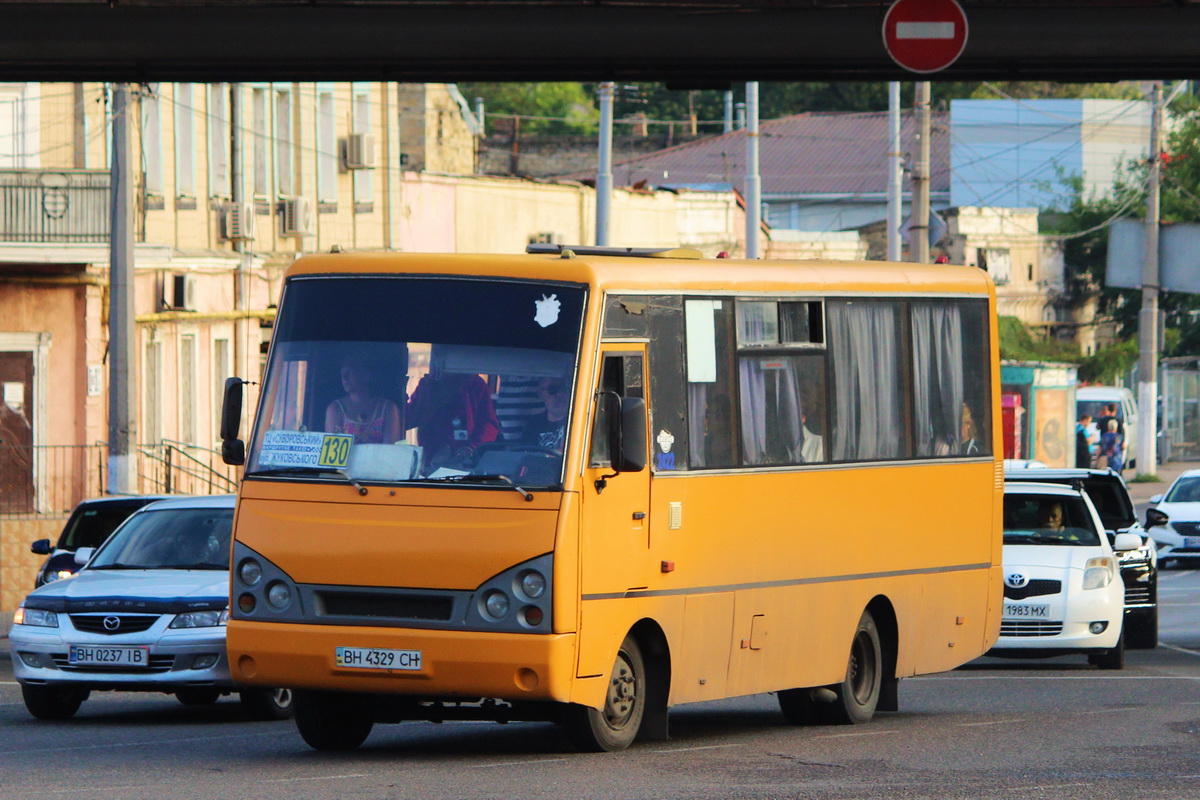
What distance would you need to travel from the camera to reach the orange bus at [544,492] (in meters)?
11.0

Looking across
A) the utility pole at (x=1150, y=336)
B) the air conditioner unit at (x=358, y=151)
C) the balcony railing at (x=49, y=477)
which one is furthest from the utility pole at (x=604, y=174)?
the balcony railing at (x=49, y=477)

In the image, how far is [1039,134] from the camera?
8250cm

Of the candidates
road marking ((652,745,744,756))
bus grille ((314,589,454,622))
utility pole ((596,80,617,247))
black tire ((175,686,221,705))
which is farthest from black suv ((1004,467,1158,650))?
utility pole ((596,80,617,247))

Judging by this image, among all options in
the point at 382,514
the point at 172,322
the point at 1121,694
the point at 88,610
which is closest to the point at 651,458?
the point at 382,514

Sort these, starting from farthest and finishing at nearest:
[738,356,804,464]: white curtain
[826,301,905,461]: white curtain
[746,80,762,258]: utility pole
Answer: [746,80,762,258]: utility pole, [826,301,905,461]: white curtain, [738,356,804,464]: white curtain

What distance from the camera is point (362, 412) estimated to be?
11.4m

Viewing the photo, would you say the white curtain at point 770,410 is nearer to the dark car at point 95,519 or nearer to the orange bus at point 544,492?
the orange bus at point 544,492

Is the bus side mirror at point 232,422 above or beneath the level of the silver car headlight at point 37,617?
above

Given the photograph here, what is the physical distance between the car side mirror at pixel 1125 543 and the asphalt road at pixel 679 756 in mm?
2736

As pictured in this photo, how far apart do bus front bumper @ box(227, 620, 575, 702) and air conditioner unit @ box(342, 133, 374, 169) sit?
99.3ft

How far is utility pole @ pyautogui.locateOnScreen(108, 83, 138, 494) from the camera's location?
81.1ft

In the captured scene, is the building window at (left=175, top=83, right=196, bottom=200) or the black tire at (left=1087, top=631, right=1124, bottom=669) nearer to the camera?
the black tire at (left=1087, top=631, right=1124, bottom=669)

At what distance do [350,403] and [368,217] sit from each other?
31.5 meters

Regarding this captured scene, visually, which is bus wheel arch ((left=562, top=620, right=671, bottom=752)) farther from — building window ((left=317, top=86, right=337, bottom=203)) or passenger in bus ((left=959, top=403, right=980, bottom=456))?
building window ((left=317, top=86, right=337, bottom=203))
